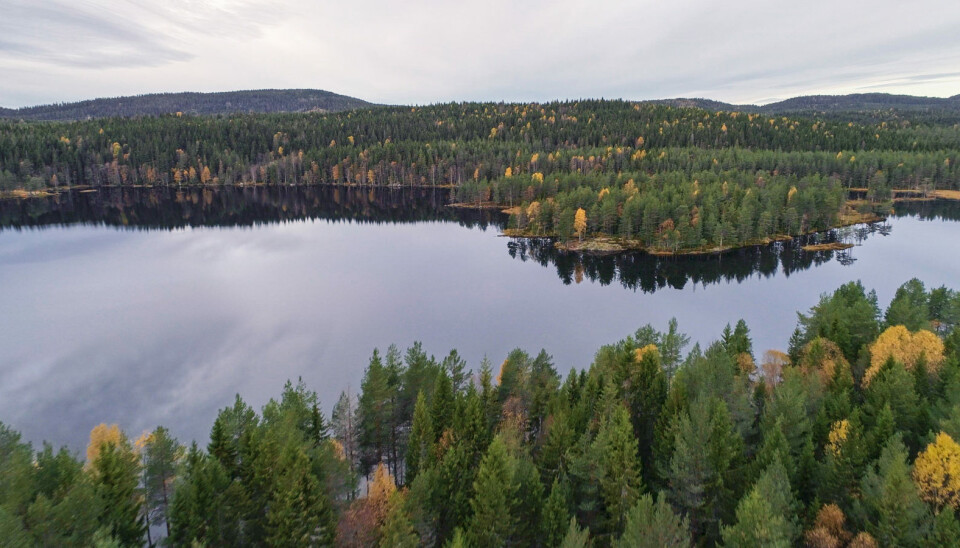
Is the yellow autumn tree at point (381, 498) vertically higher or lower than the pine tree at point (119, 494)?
lower

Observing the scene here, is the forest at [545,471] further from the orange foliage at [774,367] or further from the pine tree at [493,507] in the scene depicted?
the orange foliage at [774,367]

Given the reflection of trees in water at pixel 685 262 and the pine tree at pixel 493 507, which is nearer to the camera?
the pine tree at pixel 493 507

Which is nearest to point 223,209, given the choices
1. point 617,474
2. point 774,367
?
point 774,367

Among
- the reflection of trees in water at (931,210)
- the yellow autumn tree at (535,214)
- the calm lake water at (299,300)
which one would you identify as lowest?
the calm lake water at (299,300)

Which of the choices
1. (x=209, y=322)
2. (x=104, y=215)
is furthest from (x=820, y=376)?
(x=104, y=215)

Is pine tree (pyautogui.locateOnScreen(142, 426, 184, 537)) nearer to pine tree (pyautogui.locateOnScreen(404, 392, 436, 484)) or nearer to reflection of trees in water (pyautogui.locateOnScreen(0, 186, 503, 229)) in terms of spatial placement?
pine tree (pyautogui.locateOnScreen(404, 392, 436, 484))

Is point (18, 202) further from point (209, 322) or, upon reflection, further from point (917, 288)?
point (917, 288)

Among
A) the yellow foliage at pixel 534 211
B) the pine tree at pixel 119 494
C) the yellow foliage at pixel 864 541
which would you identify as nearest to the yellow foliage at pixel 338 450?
the pine tree at pixel 119 494
